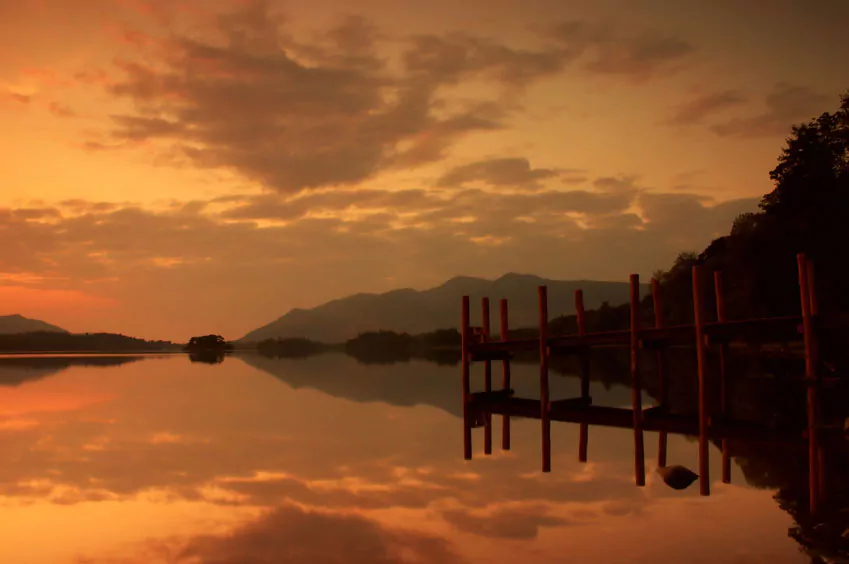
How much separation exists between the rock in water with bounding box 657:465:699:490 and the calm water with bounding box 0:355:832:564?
260 millimetres

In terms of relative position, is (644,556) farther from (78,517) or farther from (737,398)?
(737,398)

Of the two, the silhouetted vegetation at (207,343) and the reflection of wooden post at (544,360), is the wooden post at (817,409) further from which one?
the silhouetted vegetation at (207,343)

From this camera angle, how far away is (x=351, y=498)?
19.2 metres

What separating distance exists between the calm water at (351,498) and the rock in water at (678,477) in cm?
26

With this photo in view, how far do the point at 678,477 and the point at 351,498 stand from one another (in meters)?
7.85

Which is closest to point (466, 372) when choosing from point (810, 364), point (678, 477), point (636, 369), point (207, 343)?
point (636, 369)

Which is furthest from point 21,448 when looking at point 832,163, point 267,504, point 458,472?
point 832,163

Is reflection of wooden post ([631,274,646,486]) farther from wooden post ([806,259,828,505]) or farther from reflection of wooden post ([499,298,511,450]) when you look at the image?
reflection of wooden post ([499,298,511,450])

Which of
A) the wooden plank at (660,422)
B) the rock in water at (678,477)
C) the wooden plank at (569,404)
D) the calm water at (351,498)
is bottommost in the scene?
the calm water at (351,498)

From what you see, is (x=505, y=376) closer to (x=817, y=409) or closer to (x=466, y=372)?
(x=466, y=372)

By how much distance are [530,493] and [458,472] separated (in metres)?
3.53

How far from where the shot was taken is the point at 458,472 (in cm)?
2214

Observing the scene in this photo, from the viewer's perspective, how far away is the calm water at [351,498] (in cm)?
1470

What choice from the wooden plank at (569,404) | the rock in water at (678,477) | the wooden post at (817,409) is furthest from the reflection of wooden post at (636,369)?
the wooden post at (817,409)
